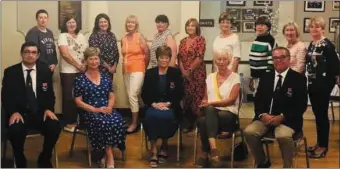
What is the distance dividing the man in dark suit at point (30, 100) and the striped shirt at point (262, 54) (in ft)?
6.04

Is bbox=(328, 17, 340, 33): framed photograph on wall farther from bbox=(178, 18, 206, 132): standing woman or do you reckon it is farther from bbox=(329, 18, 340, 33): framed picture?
bbox=(178, 18, 206, 132): standing woman

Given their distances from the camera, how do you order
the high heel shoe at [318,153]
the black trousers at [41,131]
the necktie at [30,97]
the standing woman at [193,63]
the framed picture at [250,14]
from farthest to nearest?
the framed picture at [250,14], the standing woman at [193,63], the high heel shoe at [318,153], the necktie at [30,97], the black trousers at [41,131]

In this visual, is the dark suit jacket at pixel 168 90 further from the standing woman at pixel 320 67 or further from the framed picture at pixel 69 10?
the framed picture at pixel 69 10

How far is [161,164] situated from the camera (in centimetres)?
388

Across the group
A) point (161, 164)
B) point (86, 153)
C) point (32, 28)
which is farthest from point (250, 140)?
point (32, 28)

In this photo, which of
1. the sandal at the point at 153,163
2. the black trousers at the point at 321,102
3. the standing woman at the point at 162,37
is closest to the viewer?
the sandal at the point at 153,163

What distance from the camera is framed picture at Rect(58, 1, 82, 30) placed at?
4.96 metres

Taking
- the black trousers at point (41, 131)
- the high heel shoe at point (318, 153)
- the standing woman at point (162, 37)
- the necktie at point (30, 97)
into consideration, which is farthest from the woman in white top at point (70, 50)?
the high heel shoe at point (318, 153)

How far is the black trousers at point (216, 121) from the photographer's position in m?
3.64

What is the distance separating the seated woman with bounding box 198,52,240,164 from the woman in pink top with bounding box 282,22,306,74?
63 centimetres

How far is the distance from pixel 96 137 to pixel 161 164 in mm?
592

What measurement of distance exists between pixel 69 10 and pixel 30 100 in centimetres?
166

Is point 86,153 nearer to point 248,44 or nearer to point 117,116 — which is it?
point 117,116

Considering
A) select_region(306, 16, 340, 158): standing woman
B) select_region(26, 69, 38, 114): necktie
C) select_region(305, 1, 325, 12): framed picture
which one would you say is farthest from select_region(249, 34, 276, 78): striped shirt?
select_region(26, 69, 38, 114): necktie
